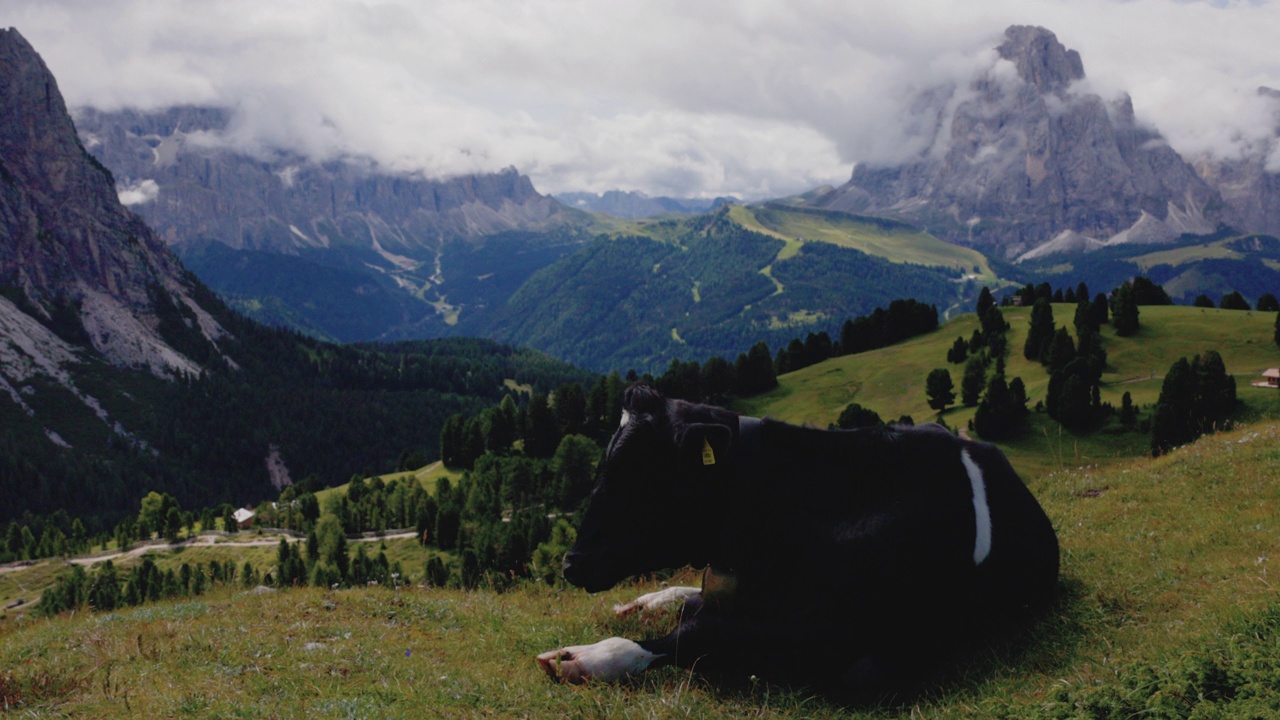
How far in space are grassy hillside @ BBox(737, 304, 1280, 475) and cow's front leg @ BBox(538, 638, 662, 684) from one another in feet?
130

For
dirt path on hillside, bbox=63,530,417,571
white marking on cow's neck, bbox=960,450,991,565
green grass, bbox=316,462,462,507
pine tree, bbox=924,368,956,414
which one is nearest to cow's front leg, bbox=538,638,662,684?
white marking on cow's neck, bbox=960,450,991,565

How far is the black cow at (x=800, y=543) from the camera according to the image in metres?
6.65

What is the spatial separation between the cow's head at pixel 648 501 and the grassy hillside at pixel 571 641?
3.52 ft

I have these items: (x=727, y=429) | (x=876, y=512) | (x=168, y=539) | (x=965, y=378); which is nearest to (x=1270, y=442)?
(x=876, y=512)

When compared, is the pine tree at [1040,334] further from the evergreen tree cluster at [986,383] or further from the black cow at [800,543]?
the black cow at [800,543]

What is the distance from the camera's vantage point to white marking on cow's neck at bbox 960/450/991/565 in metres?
7.11

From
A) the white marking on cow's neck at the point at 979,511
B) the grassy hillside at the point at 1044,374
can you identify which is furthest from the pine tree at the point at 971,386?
the white marking on cow's neck at the point at 979,511

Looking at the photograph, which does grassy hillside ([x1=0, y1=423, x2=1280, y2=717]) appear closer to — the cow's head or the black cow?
the black cow

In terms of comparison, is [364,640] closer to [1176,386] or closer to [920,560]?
[920,560]

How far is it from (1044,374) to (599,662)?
279ft

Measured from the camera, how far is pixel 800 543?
696 cm

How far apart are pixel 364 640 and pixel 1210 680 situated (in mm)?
7870

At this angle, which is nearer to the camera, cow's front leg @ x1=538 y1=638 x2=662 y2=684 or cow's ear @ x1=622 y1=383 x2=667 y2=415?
cow's front leg @ x1=538 y1=638 x2=662 y2=684

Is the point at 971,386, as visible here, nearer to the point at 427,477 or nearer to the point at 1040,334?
the point at 1040,334
